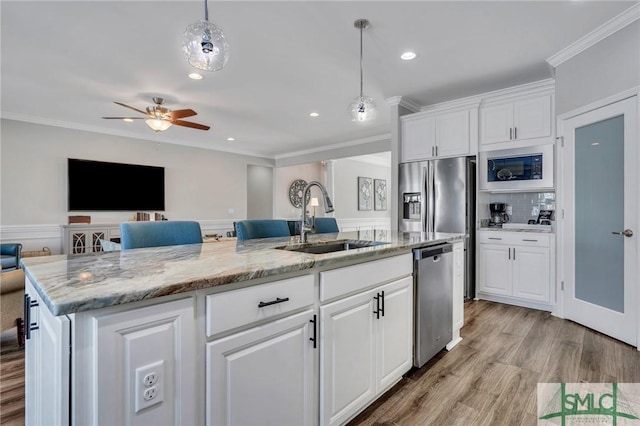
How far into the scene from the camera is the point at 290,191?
8.72m

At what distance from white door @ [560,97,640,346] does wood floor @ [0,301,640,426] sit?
0.23 metres

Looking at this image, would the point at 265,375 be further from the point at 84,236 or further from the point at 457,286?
the point at 84,236

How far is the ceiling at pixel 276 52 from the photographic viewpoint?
2367 mm

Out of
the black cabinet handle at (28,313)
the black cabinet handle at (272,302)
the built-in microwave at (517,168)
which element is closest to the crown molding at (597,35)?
the built-in microwave at (517,168)

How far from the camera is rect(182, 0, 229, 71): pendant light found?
175 cm

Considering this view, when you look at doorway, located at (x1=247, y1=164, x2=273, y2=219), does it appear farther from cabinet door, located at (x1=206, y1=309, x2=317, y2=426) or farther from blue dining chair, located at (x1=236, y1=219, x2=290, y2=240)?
cabinet door, located at (x1=206, y1=309, x2=317, y2=426)

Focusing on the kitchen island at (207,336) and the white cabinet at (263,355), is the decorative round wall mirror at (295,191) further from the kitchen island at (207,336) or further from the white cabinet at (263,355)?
the white cabinet at (263,355)

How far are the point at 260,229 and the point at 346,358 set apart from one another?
1347mm

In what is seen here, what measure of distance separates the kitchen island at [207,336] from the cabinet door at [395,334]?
2 centimetres

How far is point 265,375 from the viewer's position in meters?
1.20

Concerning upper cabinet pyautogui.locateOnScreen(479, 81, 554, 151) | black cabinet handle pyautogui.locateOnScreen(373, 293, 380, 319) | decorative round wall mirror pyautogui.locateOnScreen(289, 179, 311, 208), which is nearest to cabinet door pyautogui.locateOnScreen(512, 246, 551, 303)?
upper cabinet pyautogui.locateOnScreen(479, 81, 554, 151)

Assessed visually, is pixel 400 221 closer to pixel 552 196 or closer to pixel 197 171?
pixel 552 196

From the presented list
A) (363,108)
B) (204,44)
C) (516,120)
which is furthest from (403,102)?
(204,44)

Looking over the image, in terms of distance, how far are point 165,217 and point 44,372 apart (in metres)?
5.64
